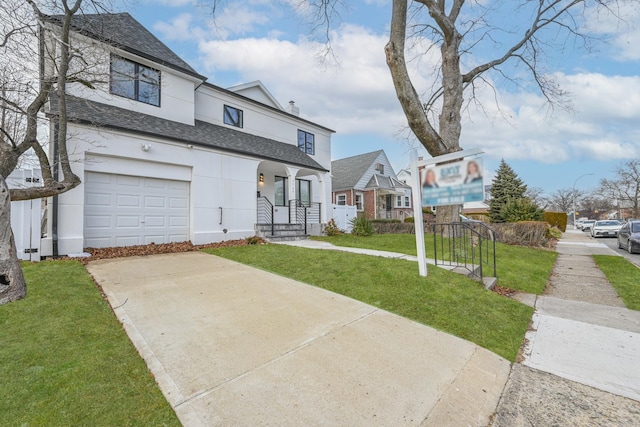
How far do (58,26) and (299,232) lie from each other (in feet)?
33.2

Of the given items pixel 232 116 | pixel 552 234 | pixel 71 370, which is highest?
pixel 232 116

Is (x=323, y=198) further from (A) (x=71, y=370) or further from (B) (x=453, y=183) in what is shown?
(A) (x=71, y=370)

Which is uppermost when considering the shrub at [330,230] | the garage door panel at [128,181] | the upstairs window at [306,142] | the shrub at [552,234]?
the upstairs window at [306,142]

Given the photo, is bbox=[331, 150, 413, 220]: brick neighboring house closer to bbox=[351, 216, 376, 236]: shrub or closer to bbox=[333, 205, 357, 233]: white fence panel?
bbox=[333, 205, 357, 233]: white fence panel

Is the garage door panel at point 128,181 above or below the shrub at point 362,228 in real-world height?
above

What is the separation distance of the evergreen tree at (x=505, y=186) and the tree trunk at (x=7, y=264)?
94.0ft

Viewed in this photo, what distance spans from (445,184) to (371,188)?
21716mm

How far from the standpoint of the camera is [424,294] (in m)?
4.76

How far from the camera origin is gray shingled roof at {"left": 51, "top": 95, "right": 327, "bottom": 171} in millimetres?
8219

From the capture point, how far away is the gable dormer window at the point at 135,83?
9.38 m

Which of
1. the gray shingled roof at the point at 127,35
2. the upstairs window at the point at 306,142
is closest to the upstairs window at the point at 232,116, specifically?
the gray shingled roof at the point at 127,35

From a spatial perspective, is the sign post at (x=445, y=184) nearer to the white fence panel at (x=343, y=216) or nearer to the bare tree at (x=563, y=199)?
the white fence panel at (x=343, y=216)

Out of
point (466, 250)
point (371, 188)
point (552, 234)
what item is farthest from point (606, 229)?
point (466, 250)

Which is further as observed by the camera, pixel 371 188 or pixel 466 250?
pixel 371 188
